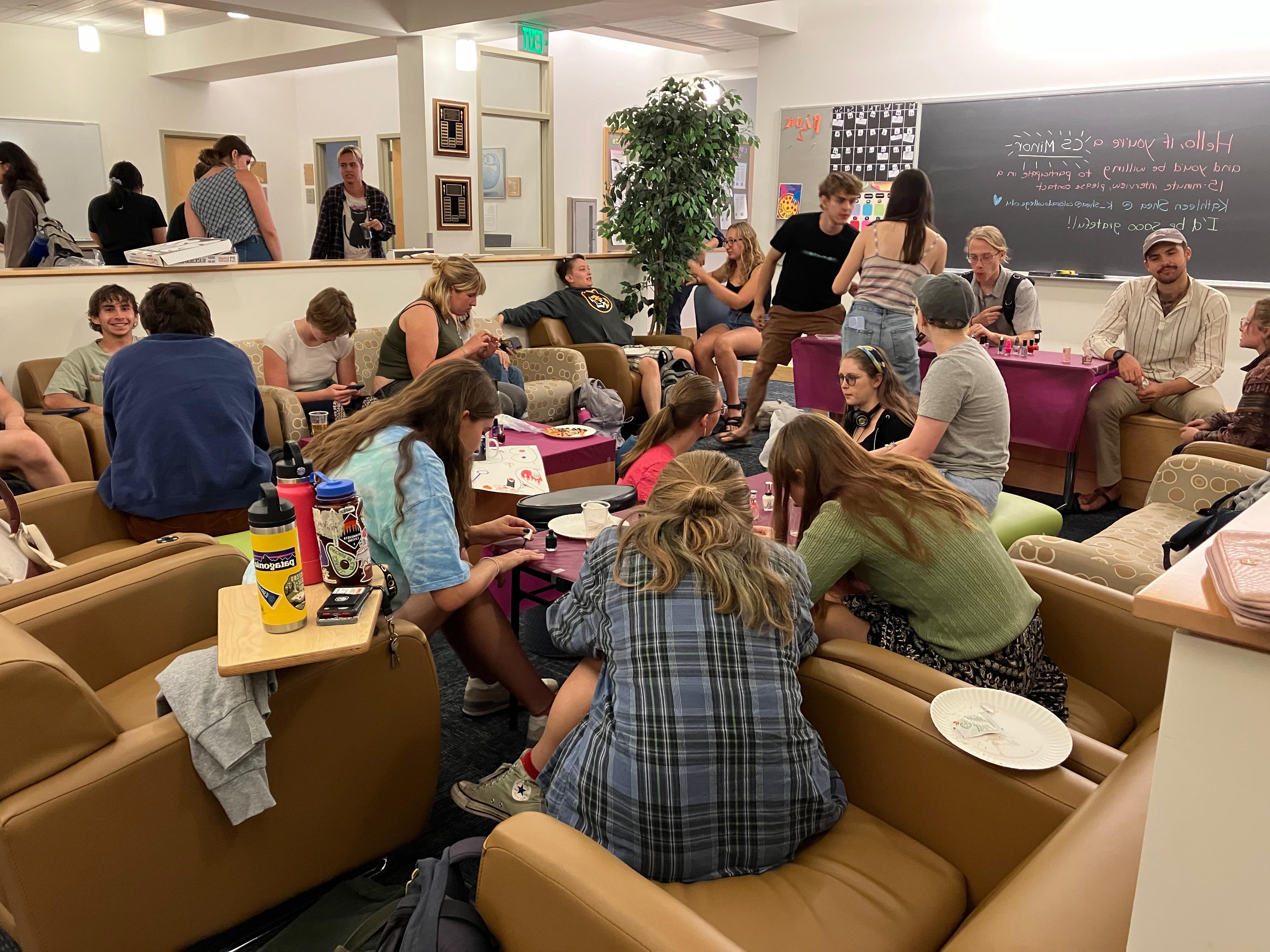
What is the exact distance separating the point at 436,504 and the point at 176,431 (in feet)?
3.65

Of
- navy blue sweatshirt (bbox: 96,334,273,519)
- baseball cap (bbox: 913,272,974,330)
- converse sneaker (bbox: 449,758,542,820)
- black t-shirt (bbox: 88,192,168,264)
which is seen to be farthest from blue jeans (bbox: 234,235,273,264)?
converse sneaker (bbox: 449,758,542,820)

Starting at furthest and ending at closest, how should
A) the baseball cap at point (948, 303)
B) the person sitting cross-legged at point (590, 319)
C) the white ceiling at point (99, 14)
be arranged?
the white ceiling at point (99, 14) < the person sitting cross-legged at point (590, 319) < the baseball cap at point (948, 303)

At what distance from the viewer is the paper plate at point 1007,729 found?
59.5 inches

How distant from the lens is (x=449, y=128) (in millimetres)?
6672

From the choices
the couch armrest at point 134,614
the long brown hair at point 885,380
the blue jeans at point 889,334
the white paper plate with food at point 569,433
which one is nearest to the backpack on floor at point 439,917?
the couch armrest at point 134,614

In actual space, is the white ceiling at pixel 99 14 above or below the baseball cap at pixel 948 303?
above

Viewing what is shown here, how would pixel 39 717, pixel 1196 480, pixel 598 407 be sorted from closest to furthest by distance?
pixel 39 717, pixel 1196 480, pixel 598 407

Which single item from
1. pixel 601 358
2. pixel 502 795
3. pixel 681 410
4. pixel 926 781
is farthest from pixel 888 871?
pixel 601 358

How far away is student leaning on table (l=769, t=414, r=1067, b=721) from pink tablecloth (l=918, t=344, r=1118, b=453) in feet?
8.88

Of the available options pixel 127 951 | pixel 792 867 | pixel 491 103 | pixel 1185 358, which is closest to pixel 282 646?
pixel 127 951

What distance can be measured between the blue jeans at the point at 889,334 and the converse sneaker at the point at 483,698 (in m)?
2.70

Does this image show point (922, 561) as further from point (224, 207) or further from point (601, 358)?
point (224, 207)

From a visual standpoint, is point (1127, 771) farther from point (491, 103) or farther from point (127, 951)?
point (491, 103)

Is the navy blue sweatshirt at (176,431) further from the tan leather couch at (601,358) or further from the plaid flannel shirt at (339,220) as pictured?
the plaid flannel shirt at (339,220)
